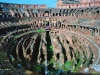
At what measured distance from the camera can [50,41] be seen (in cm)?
4072

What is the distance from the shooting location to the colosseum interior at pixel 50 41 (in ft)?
78.6

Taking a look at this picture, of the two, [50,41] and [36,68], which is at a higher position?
[50,41]

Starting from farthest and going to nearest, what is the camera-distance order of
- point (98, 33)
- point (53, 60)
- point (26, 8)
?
point (26, 8)
point (98, 33)
point (53, 60)

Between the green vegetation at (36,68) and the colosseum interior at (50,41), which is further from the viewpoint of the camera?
the green vegetation at (36,68)

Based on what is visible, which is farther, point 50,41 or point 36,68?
point 50,41

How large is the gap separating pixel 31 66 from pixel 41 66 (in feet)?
5.03

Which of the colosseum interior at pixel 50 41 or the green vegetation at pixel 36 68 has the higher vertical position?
the colosseum interior at pixel 50 41

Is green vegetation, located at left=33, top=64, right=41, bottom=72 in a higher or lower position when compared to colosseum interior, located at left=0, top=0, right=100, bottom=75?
lower

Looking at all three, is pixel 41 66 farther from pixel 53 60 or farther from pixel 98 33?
pixel 98 33

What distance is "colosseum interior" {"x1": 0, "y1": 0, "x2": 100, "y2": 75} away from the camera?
2397 cm

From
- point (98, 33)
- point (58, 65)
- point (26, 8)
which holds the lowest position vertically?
point (58, 65)

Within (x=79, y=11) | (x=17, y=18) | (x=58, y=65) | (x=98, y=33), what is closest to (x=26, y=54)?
(x=58, y=65)

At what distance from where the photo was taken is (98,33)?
3781cm

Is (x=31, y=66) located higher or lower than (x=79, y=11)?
lower
